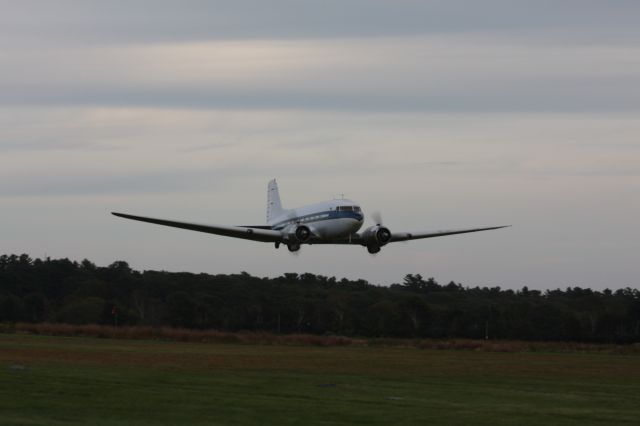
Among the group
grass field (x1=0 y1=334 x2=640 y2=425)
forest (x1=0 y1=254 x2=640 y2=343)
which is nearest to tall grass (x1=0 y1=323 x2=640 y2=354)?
forest (x1=0 y1=254 x2=640 y2=343)

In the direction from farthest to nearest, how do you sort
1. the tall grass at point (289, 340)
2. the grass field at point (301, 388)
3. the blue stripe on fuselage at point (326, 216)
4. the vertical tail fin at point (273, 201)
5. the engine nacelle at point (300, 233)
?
the vertical tail fin at point (273, 201) < the tall grass at point (289, 340) < the engine nacelle at point (300, 233) < the blue stripe on fuselage at point (326, 216) < the grass field at point (301, 388)

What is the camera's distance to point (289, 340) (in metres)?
82.7

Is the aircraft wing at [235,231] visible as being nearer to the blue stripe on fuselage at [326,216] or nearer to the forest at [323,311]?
the blue stripe on fuselage at [326,216]

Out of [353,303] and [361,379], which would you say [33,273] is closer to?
[353,303]

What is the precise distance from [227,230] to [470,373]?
27177 millimetres

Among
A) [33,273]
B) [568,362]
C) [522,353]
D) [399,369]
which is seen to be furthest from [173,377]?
Answer: [33,273]

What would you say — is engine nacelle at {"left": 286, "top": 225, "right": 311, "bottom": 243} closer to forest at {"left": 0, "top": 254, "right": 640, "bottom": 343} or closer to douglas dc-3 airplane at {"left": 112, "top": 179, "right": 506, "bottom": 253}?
douglas dc-3 airplane at {"left": 112, "top": 179, "right": 506, "bottom": 253}

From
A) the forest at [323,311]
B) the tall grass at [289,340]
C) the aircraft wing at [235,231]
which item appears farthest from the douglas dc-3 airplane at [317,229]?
the forest at [323,311]

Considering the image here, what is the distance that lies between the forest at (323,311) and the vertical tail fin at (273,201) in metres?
11.2

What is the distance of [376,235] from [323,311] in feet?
103

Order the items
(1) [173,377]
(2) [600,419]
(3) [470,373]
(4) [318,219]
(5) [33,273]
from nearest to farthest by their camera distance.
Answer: (2) [600,419], (1) [173,377], (3) [470,373], (4) [318,219], (5) [33,273]

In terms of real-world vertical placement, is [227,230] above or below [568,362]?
→ above

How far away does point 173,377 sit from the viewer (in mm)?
44531

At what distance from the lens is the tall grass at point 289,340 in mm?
79562
